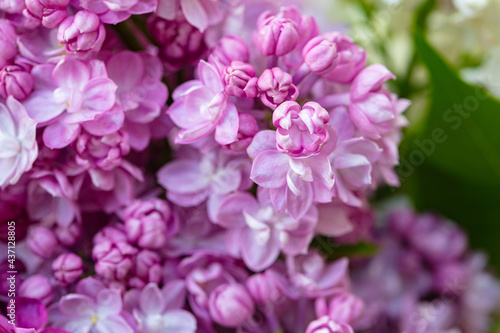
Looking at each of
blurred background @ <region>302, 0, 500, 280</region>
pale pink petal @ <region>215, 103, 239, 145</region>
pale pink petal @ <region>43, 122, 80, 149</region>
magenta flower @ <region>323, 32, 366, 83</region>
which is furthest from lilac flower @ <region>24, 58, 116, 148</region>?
blurred background @ <region>302, 0, 500, 280</region>

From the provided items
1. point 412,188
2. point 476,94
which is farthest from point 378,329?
point 476,94

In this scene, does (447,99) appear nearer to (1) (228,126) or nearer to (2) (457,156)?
(2) (457,156)

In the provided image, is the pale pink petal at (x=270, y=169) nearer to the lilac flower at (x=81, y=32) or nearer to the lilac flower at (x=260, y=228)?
the lilac flower at (x=260, y=228)

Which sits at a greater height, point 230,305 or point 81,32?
point 81,32

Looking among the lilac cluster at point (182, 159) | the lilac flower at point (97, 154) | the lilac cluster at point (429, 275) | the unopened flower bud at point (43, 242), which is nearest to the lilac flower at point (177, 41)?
the lilac cluster at point (182, 159)

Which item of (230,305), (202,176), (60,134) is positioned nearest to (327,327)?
(230,305)

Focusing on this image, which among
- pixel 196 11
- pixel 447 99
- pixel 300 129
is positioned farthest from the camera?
pixel 447 99
